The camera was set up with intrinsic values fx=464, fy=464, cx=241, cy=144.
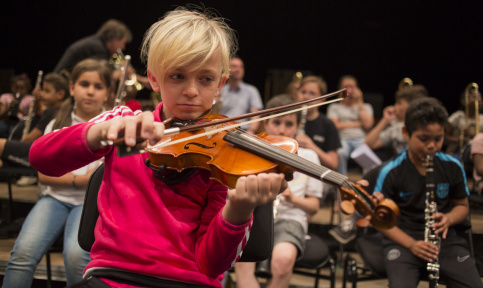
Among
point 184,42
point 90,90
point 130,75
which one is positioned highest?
point 130,75

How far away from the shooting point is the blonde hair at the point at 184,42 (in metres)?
1.22

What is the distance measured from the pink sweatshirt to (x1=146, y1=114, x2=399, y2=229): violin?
7 centimetres

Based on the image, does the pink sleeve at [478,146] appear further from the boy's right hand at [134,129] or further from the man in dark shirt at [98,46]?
the man in dark shirt at [98,46]

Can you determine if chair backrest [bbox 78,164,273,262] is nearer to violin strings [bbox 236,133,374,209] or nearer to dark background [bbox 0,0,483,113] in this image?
violin strings [bbox 236,133,374,209]

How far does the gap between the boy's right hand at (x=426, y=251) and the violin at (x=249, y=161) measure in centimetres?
117

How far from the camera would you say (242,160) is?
118 centimetres

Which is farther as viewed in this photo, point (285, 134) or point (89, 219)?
point (285, 134)

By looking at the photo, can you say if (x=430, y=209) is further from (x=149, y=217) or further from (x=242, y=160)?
(x=149, y=217)

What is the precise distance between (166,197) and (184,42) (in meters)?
0.41

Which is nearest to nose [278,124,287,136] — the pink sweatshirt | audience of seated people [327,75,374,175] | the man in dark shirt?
the pink sweatshirt

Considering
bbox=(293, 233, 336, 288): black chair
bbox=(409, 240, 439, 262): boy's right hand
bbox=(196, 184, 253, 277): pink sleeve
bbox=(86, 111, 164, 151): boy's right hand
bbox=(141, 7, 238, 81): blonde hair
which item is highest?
bbox=(141, 7, 238, 81): blonde hair

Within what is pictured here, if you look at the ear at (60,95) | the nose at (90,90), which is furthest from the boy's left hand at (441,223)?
the ear at (60,95)

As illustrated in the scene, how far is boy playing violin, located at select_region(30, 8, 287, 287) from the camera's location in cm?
117

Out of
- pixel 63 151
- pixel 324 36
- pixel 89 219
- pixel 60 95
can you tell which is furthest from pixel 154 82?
pixel 324 36
